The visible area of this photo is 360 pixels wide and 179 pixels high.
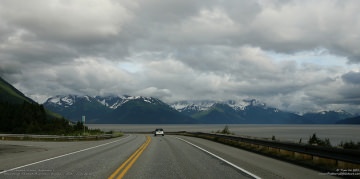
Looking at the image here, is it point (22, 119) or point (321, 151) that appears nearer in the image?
point (321, 151)

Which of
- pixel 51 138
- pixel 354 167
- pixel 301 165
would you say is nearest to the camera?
pixel 354 167

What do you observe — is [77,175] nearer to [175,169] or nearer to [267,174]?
[175,169]

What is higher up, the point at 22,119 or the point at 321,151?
the point at 22,119

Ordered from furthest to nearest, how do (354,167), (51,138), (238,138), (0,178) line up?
(51,138) → (238,138) → (354,167) → (0,178)

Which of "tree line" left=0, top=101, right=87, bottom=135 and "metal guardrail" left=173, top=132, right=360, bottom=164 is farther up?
"tree line" left=0, top=101, right=87, bottom=135

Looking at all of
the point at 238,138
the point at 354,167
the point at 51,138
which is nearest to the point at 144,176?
the point at 354,167

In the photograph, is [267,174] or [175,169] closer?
[267,174]

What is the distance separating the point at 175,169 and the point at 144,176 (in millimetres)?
2146

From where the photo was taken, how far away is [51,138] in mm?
42844

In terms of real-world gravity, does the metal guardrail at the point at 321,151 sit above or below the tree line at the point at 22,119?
below

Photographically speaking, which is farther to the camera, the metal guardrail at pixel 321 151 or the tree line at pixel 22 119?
the tree line at pixel 22 119

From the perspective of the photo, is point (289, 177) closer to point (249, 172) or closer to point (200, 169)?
point (249, 172)

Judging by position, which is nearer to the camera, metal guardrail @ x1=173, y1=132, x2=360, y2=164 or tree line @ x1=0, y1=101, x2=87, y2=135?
metal guardrail @ x1=173, y1=132, x2=360, y2=164

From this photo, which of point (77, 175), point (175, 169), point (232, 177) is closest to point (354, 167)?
point (232, 177)
